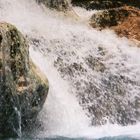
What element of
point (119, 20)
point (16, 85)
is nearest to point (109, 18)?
point (119, 20)

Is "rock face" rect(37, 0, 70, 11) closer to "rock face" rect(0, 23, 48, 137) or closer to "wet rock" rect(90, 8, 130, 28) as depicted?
"wet rock" rect(90, 8, 130, 28)

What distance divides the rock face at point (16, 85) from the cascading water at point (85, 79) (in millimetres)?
953

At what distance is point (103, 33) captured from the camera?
18.0 metres

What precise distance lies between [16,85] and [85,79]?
12.1 ft

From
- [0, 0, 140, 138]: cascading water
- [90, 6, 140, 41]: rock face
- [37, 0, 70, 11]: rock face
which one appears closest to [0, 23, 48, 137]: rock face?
[0, 0, 140, 138]: cascading water

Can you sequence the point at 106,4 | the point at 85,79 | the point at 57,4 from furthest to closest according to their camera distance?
the point at 106,4
the point at 57,4
the point at 85,79

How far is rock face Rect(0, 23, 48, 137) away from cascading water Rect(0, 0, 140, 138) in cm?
95

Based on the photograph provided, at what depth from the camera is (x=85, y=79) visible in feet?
51.4

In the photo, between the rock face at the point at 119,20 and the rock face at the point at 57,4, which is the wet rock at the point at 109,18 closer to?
the rock face at the point at 119,20

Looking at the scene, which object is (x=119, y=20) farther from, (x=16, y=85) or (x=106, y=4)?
(x=16, y=85)

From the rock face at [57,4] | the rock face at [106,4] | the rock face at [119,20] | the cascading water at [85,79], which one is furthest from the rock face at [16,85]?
the rock face at [106,4]

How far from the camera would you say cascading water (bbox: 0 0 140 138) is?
47.0 feet

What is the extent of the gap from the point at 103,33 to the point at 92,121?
13.3 ft

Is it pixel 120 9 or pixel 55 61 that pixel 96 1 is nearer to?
pixel 120 9
